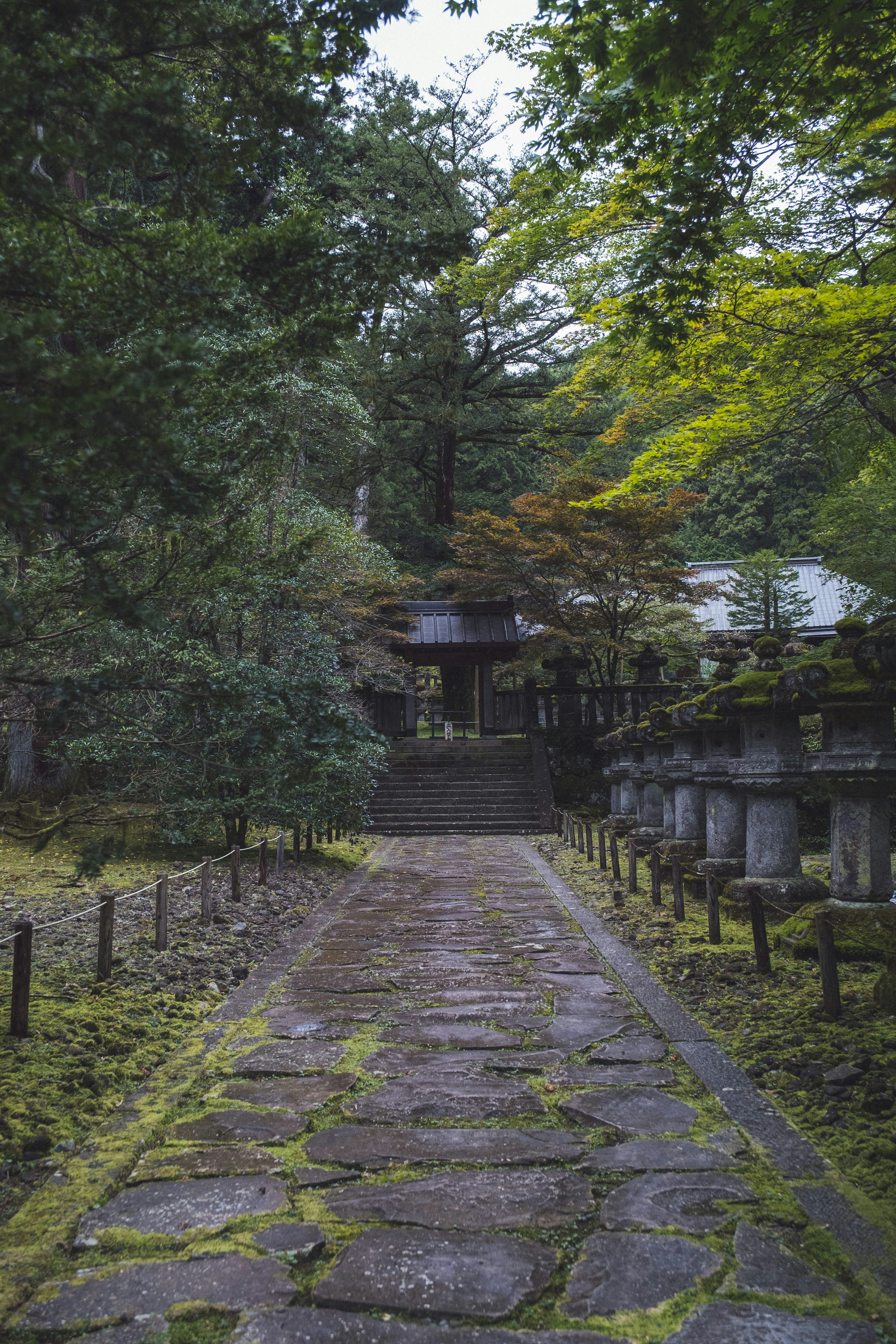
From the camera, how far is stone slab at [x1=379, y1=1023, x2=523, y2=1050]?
451cm

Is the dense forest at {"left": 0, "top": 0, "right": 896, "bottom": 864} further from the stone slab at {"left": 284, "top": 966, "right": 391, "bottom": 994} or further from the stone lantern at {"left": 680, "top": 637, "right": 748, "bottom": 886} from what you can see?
the stone lantern at {"left": 680, "top": 637, "right": 748, "bottom": 886}

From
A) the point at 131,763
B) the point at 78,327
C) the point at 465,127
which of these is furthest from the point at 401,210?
the point at 78,327

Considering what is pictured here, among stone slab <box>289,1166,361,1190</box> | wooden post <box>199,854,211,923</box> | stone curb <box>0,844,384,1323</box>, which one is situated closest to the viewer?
stone curb <box>0,844,384,1323</box>

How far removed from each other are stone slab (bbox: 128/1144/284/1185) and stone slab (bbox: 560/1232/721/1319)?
1.22m

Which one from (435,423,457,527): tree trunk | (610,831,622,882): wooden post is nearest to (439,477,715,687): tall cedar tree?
(435,423,457,527): tree trunk

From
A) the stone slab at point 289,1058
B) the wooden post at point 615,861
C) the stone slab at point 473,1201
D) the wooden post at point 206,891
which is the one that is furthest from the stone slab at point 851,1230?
the wooden post at point 615,861

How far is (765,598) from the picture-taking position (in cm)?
1891

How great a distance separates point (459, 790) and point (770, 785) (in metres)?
12.2

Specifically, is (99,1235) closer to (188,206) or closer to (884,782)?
(188,206)

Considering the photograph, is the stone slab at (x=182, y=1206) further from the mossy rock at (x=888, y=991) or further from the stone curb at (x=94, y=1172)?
the mossy rock at (x=888, y=991)

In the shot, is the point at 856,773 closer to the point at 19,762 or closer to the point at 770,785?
the point at 770,785

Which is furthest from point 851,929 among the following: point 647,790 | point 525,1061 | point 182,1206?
point 647,790

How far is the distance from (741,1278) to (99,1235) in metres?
2.02

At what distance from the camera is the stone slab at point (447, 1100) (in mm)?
3629
